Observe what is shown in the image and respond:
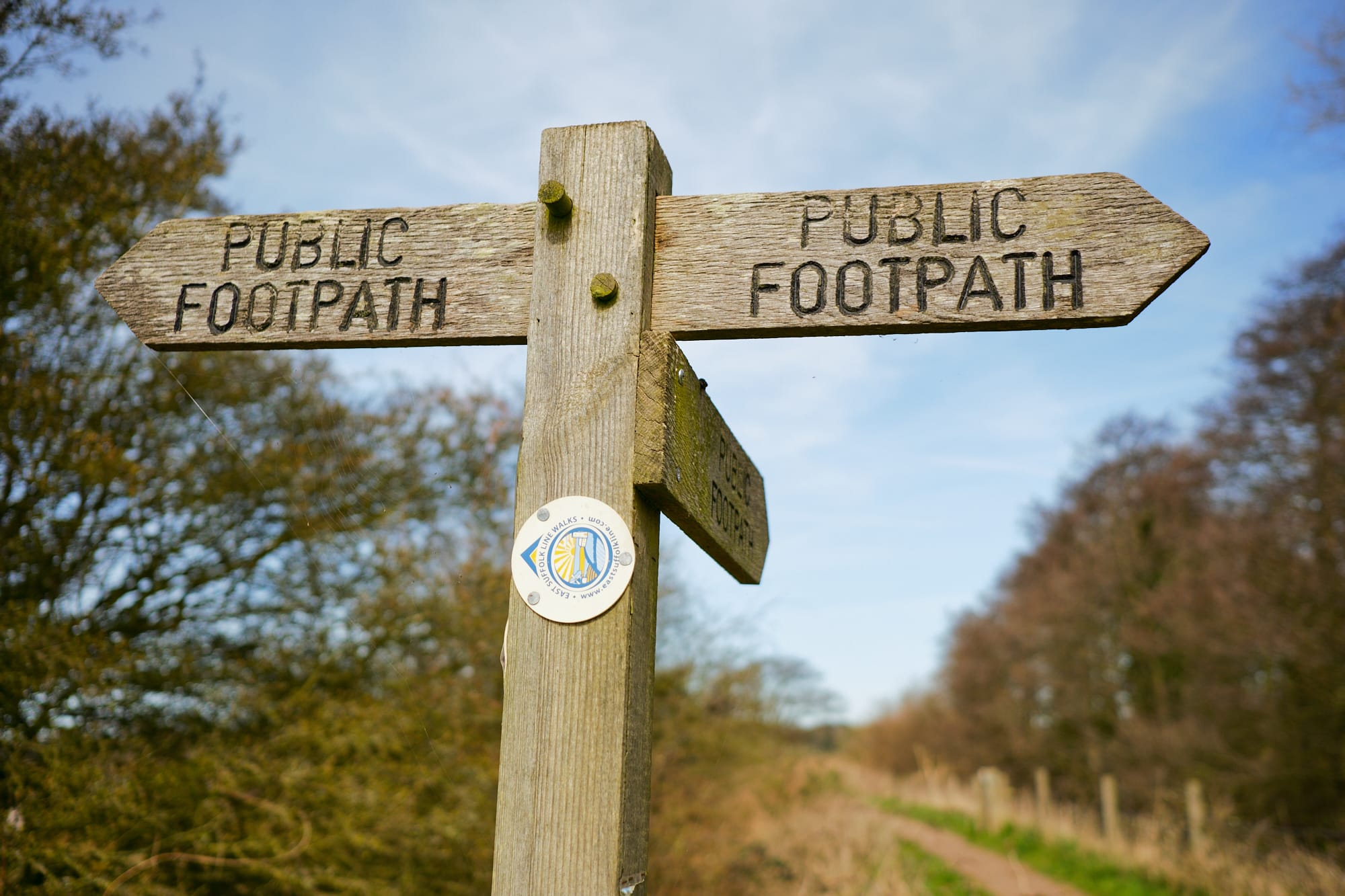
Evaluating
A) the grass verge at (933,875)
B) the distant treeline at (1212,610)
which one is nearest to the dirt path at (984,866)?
the grass verge at (933,875)

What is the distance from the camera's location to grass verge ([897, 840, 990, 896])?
8711 mm

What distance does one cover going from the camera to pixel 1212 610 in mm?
13078

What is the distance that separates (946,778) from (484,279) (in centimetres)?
2518

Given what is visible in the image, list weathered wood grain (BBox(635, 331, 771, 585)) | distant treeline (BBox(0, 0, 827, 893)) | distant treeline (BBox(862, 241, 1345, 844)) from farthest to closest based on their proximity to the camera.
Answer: distant treeline (BBox(862, 241, 1345, 844)) < distant treeline (BBox(0, 0, 827, 893)) < weathered wood grain (BBox(635, 331, 771, 585))

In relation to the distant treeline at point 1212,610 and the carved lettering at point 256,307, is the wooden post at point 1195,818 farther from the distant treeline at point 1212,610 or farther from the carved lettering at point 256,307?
the carved lettering at point 256,307

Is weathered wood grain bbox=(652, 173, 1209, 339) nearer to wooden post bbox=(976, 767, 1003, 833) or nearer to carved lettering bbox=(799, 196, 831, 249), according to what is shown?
carved lettering bbox=(799, 196, 831, 249)

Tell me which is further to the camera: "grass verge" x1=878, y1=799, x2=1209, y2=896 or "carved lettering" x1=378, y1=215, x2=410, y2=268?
"grass verge" x1=878, y1=799, x2=1209, y2=896

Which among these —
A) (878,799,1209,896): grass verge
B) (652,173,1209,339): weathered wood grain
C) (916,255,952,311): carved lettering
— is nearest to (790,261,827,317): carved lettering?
(652,173,1209,339): weathered wood grain

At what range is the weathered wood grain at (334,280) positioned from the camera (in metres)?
1.70

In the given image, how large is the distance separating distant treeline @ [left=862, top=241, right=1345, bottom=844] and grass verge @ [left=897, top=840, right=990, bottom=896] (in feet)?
11.2

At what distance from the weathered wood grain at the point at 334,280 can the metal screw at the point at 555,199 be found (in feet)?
0.24

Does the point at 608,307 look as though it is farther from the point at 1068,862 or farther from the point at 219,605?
the point at 1068,862

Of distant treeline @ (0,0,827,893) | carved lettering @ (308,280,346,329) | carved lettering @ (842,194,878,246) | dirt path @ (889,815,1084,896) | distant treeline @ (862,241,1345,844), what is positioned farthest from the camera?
distant treeline @ (862,241,1345,844)

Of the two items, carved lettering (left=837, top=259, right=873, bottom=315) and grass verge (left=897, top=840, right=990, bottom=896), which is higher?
carved lettering (left=837, top=259, right=873, bottom=315)
